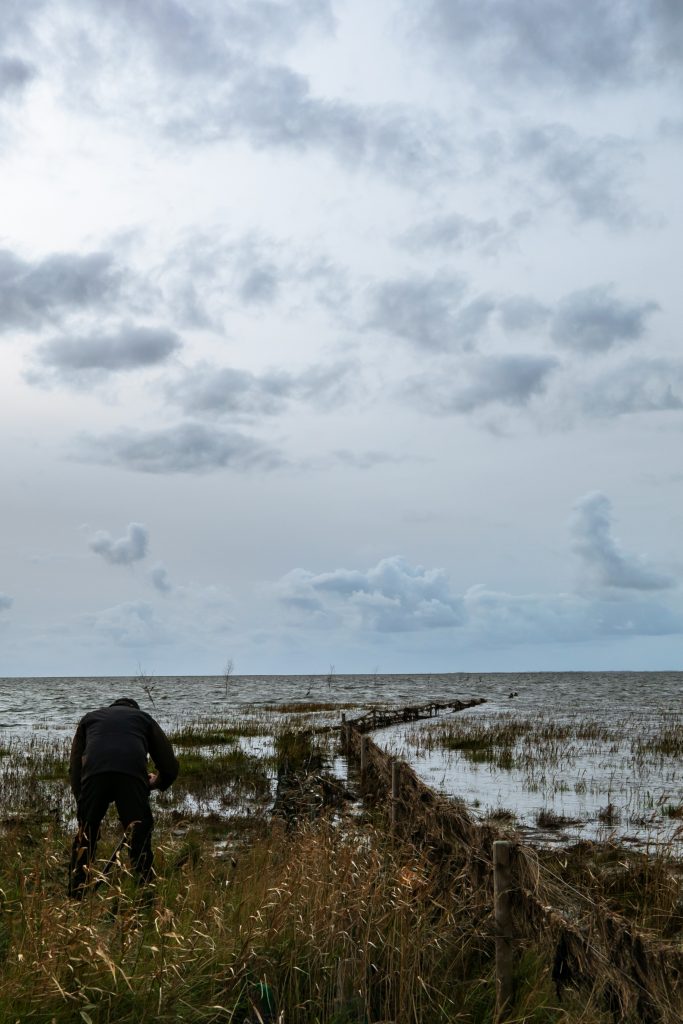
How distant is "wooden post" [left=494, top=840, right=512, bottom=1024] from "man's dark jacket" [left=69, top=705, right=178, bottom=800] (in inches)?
113

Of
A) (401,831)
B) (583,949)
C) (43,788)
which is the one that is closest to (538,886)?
(583,949)

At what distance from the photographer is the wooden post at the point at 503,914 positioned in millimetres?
5035

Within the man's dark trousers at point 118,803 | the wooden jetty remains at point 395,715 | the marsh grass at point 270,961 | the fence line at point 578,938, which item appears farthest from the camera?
the wooden jetty remains at point 395,715

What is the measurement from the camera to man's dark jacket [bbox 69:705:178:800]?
680 cm

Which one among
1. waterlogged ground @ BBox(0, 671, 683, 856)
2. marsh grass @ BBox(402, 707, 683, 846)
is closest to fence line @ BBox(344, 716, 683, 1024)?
waterlogged ground @ BBox(0, 671, 683, 856)

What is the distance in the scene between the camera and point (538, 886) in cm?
510

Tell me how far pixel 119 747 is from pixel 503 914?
3.21 metres

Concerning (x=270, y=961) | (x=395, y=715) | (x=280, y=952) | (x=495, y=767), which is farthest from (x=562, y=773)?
(x=395, y=715)

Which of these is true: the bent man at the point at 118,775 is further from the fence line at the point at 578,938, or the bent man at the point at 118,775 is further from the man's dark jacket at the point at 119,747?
the fence line at the point at 578,938

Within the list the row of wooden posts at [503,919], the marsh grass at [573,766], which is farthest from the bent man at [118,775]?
the marsh grass at [573,766]

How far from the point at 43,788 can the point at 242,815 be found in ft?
16.0

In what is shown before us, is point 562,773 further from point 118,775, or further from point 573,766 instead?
point 118,775

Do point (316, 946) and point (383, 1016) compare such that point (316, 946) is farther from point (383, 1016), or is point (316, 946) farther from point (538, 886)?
point (538, 886)

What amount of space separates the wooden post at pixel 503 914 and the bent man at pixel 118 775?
2796 millimetres
